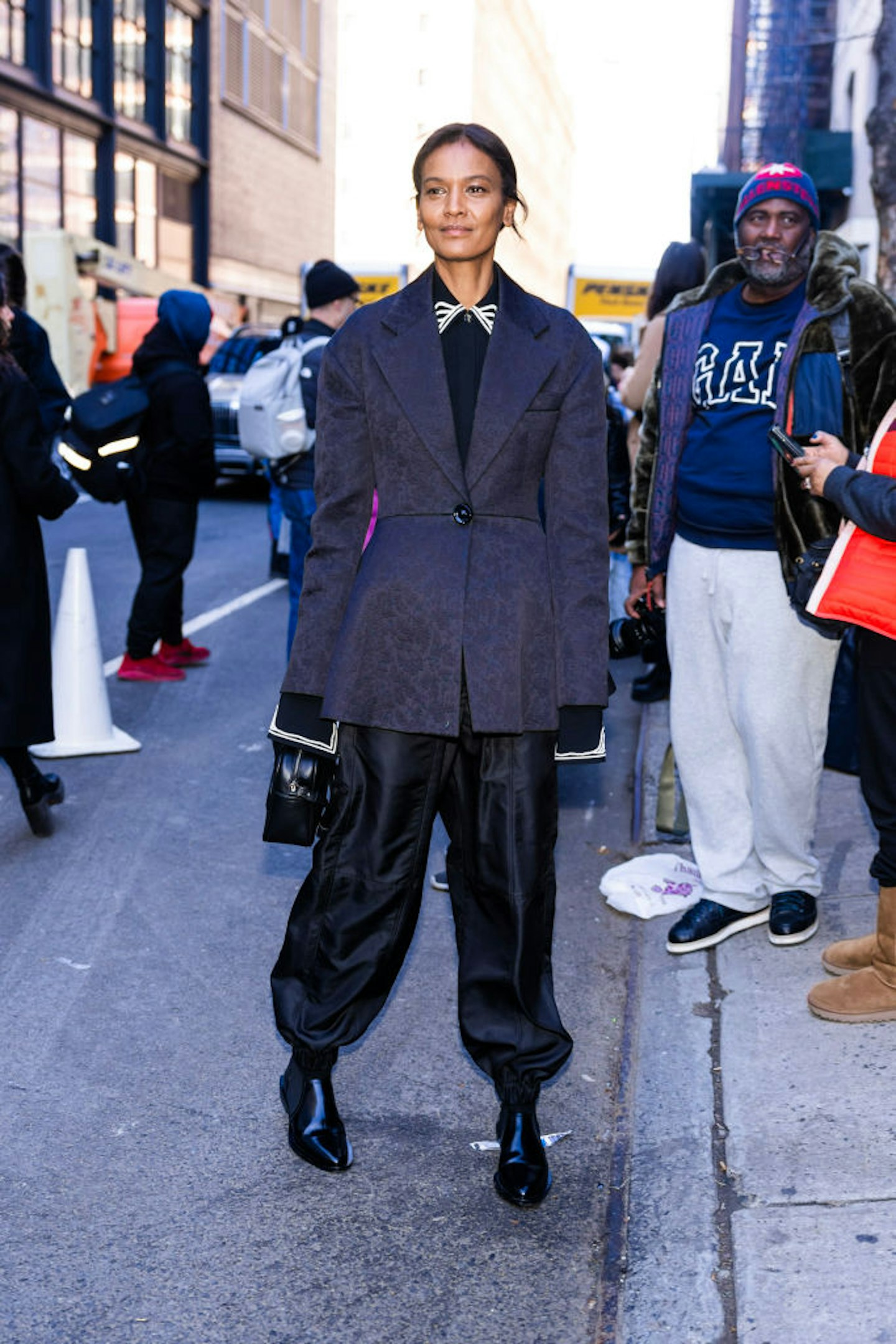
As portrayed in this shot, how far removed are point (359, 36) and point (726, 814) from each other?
115 meters

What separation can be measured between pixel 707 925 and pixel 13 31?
30.2 meters

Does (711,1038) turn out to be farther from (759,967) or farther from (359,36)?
(359,36)

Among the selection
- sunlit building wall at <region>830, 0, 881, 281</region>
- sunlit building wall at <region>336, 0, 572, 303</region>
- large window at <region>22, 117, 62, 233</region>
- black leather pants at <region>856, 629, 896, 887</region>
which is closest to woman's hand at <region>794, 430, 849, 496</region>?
black leather pants at <region>856, 629, 896, 887</region>

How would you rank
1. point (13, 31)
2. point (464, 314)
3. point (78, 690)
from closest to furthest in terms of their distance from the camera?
1. point (464, 314)
2. point (78, 690)
3. point (13, 31)

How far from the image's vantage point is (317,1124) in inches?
132

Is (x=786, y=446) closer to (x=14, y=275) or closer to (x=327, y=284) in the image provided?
(x=327, y=284)

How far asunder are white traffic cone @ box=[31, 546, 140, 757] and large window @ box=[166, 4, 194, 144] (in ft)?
112

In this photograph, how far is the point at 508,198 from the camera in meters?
3.17

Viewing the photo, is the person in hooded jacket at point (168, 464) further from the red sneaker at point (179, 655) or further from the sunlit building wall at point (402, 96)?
the sunlit building wall at point (402, 96)

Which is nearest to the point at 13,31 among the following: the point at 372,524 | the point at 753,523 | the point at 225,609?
the point at 225,609

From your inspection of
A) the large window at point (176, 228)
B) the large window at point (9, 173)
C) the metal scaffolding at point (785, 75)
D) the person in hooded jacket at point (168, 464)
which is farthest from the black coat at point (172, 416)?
the large window at point (176, 228)

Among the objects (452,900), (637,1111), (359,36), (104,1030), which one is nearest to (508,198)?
(452,900)

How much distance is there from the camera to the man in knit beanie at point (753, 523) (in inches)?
161

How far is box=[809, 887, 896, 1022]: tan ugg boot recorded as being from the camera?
3.86m
